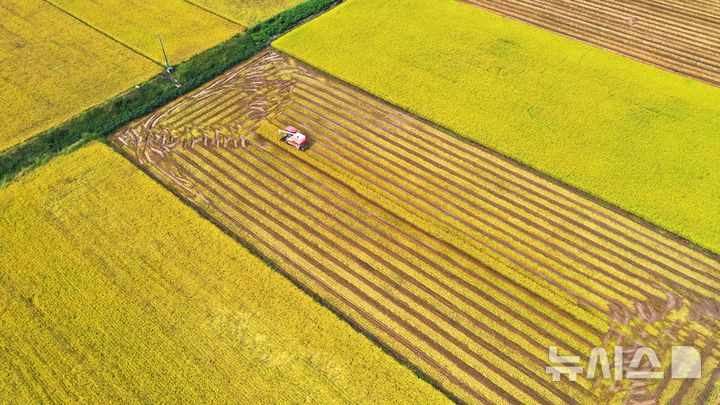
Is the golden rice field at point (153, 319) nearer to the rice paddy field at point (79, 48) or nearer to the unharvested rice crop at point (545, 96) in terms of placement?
the rice paddy field at point (79, 48)

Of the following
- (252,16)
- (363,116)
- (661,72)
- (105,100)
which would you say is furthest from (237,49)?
(661,72)

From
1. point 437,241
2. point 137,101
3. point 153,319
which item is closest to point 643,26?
point 437,241

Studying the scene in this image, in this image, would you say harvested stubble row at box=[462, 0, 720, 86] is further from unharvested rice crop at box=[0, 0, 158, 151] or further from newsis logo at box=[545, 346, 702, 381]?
unharvested rice crop at box=[0, 0, 158, 151]

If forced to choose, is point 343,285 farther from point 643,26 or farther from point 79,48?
point 643,26

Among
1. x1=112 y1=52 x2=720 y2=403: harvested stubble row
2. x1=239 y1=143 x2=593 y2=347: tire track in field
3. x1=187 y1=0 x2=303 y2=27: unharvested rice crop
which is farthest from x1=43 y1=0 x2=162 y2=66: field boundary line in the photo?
x1=239 y1=143 x2=593 y2=347: tire track in field

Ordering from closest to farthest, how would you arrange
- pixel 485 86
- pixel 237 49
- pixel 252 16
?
pixel 485 86, pixel 237 49, pixel 252 16

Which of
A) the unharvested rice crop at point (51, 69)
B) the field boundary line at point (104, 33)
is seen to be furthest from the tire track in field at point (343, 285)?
the field boundary line at point (104, 33)

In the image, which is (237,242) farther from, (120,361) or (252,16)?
(252,16)
